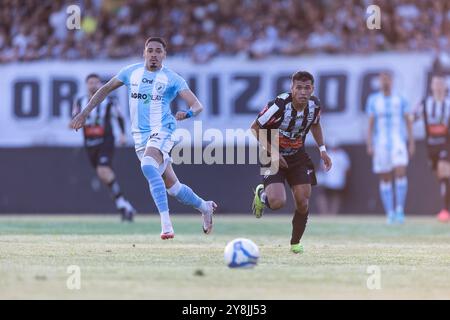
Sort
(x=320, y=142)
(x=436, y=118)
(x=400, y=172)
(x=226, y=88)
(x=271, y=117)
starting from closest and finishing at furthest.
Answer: (x=271, y=117) < (x=320, y=142) < (x=400, y=172) < (x=436, y=118) < (x=226, y=88)

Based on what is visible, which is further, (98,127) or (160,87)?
(98,127)

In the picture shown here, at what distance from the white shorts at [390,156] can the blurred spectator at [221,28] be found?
3348mm

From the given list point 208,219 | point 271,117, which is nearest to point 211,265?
point 271,117

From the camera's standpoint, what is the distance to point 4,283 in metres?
9.16

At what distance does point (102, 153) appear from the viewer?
20.2m

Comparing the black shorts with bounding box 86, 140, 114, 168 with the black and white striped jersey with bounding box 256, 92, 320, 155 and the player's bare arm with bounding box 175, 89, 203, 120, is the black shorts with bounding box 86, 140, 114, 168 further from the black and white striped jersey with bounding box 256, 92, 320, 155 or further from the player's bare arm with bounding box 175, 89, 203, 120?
the black and white striped jersey with bounding box 256, 92, 320, 155

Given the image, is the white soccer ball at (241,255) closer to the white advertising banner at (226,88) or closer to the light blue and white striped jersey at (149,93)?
the light blue and white striped jersey at (149,93)

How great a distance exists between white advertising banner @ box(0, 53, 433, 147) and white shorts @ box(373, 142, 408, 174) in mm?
2729

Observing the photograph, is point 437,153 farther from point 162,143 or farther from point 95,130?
point 162,143

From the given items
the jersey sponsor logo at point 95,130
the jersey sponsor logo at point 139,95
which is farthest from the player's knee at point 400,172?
the jersey sponsor logo at point 139,95

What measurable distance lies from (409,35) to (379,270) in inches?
571

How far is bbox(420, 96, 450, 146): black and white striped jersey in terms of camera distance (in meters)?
22.0

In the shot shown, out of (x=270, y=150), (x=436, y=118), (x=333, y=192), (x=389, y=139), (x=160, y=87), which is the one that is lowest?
(x=333, y=192)

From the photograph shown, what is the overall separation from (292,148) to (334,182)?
43.8ft
